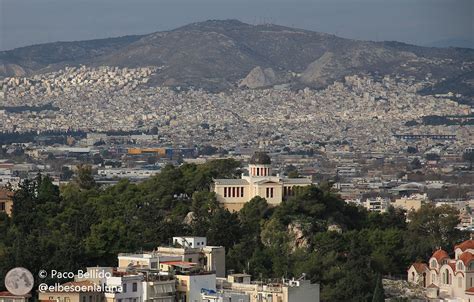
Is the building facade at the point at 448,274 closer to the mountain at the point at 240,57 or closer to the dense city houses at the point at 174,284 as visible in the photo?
the dense city houses at the point at 174,284

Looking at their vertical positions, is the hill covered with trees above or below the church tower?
below

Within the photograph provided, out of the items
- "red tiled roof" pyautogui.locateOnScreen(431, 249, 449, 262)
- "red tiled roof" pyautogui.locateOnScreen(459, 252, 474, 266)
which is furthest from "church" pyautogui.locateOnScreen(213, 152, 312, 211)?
"red tiled roof" pyautogui.locateOnScreen(459, 252, 474, 266)

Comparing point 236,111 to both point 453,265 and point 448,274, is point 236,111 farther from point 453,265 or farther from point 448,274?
point 453,265

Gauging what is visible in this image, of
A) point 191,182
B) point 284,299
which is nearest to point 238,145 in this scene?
point 191,182

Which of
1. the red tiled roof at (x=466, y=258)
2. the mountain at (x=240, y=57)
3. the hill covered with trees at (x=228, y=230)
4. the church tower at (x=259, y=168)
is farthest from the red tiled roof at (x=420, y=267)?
the mountain at (x=240, y=57)

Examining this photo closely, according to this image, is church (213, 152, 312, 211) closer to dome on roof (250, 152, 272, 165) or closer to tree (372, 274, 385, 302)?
dome on roof (250, 152, 272, 165)

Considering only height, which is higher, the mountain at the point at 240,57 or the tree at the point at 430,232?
the mountain at the point at 240,57
